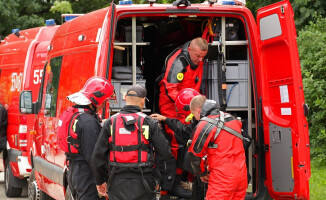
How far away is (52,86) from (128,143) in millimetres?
3428

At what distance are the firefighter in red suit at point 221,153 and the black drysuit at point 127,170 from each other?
0.35 meters

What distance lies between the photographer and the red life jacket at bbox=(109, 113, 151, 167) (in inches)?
265

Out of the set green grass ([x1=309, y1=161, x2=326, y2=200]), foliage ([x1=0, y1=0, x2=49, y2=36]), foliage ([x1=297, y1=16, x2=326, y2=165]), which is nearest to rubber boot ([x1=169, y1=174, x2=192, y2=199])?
green grass ([x1=309, y1=161, x2=326, y2=200])

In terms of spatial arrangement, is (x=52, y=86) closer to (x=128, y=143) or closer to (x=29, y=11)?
(x=128, y=143)

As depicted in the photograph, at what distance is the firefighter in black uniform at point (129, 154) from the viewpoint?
6.74 m

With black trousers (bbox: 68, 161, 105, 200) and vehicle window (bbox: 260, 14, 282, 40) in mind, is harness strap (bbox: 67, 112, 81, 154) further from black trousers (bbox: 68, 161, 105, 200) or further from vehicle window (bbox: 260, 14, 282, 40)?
vehicle window (bbox: 260, 14, 282, 40)

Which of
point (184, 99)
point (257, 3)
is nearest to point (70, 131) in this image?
point (184, 99)

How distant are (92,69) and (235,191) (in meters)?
2.09

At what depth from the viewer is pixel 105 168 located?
6.86 metres

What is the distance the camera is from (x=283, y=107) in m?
7.58

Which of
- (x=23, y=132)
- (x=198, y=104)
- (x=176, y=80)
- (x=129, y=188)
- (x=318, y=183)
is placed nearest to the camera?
(x=129, y=188)

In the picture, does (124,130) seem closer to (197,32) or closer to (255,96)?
(255,96)

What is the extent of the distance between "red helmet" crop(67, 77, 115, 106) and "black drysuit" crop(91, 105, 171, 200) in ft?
1.42

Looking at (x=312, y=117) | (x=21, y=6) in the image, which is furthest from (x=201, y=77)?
(x=21, y=6)
